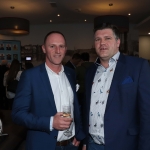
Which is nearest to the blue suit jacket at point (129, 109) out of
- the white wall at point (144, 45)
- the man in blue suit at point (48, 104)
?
the man in blue suit at point (48, 104)

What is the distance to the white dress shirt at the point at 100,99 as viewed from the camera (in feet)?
5.56

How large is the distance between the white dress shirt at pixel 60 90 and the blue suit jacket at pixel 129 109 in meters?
0.32

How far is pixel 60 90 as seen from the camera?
68.6 inches

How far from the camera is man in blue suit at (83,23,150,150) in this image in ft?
5.13

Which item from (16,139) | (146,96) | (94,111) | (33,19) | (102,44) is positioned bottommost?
(16,139)

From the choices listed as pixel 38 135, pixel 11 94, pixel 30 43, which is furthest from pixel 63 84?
pixel 30 43

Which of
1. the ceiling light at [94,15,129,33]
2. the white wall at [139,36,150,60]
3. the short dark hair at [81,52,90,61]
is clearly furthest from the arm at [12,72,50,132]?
the white wall at [139,36,150,60]

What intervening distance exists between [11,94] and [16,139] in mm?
2423

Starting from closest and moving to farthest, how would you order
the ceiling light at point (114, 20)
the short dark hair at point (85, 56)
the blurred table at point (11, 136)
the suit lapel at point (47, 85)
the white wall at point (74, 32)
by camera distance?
→ the suit lapel at point (47, 85) → the blurred table at point (11, 136) → the short dark hair at point (85, 56) → the ceiling light at point (114, 20) → the white wall at point (74, 32)

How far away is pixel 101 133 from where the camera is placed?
1699 mm

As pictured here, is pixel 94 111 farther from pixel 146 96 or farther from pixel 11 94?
pixel 11 94

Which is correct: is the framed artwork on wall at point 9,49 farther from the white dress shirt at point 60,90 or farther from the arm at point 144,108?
the arm at point 144,108

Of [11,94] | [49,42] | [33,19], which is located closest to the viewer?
[49,42]

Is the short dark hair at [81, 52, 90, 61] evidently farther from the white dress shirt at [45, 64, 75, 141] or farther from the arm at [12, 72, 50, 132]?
the arm at [12, 72, 50, 132]
